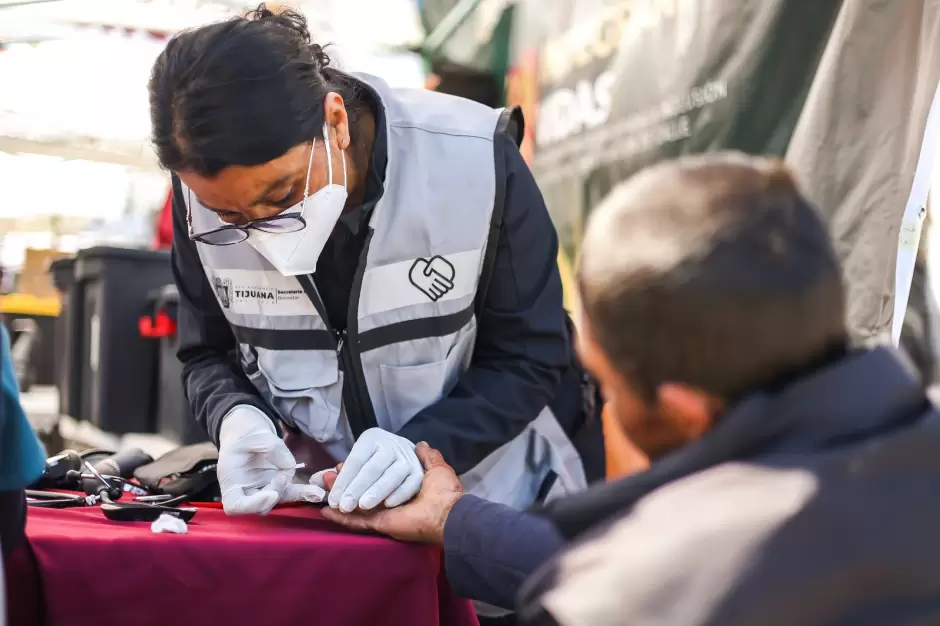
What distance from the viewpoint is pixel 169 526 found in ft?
3.45

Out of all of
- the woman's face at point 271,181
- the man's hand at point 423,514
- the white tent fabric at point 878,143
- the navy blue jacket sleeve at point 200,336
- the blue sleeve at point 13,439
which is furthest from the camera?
the white tent fabric at point 878,143

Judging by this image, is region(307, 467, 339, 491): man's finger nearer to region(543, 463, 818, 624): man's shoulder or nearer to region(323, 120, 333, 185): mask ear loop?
region(323, 120, 333, 185): mask ear loop

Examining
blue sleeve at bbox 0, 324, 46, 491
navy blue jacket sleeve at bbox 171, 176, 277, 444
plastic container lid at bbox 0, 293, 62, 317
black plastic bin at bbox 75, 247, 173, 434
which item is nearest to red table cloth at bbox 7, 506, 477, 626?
blue sleeve at bbox 0, 324, 46, 491

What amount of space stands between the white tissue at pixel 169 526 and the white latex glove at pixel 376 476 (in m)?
0.19

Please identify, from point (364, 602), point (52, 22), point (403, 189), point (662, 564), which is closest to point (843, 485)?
point (662, 564)

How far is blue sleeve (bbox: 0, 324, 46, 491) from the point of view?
860 millimetres

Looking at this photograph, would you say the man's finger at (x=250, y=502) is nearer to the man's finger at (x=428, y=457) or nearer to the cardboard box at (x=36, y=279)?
the man's finger at (x=428, y=457)

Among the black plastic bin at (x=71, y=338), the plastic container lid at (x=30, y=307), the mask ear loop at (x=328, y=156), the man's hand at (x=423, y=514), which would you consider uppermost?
the mask ear loop at (x=328, y=156)

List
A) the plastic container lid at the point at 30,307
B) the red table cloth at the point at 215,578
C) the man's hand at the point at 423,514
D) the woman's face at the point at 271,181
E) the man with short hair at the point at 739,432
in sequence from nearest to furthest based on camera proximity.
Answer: the man with short hair at the point at 739,432
the red table cloth at the point at 215,578
the man's hand at the point at 423,514
the woman's face at the point at 271,181
the plastic container lid at the point at 30,307

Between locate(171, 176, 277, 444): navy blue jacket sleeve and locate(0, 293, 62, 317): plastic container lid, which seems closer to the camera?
locate(171, 176, 277, 444): navy blue jacket sleeve

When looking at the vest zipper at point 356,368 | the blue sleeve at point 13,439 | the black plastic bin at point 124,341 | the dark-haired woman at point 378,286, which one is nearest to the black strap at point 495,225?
the dark-haired woman at point 378,286

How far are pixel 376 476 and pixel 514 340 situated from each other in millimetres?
351

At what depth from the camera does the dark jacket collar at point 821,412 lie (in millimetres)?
665

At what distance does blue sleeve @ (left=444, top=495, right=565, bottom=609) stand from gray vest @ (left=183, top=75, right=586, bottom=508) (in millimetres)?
291
